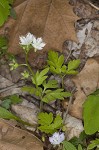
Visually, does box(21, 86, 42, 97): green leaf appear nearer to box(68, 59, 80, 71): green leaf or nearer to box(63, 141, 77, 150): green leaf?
box(68, 59, 80, 71): green leaf

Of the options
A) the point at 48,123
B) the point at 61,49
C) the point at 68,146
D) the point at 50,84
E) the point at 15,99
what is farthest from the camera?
the point at 61,49

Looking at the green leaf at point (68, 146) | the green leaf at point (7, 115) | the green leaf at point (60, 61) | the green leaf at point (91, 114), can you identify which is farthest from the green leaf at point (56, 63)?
the green leaf at point (68, 146)

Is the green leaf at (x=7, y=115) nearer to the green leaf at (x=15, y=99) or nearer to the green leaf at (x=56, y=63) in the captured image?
the green leaf at (x=15, y=99)

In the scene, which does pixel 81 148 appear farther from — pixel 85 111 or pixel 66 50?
pixel 66 50

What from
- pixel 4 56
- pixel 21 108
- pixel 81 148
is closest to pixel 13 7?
pixel 4 56

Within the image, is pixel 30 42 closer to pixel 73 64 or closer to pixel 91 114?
pixel 73 64

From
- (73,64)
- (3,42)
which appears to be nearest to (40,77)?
(73,64)
